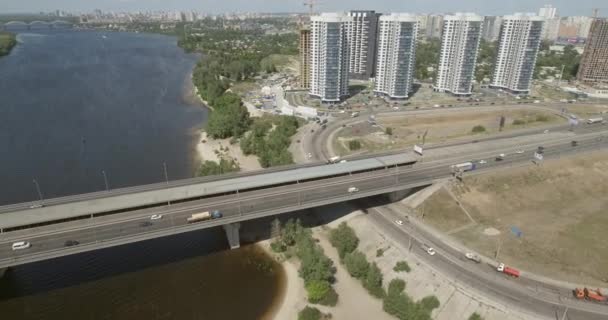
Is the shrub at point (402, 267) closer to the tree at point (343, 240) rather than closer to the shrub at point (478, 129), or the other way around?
the tree at point (343, 240)

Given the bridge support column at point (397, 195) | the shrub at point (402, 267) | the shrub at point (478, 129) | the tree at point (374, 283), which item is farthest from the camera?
the shrub at point (478, 129)

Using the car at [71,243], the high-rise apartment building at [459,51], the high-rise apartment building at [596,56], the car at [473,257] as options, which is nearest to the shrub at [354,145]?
the car at [473,257]

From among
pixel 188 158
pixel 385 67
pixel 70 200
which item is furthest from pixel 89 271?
pixel 385 67

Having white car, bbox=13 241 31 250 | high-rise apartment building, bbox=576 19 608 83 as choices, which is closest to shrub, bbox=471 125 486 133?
white car, bbox=13 241 31 250

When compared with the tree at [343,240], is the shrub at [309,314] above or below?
below

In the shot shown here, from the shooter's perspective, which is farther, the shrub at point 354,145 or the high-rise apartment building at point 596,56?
the high-rise apartment building at point 596,56

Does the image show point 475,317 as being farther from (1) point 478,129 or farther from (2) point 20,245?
(1) point 478,129

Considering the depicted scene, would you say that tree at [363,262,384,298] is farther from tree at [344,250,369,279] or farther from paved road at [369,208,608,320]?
paved road at [369,208,608,320]
